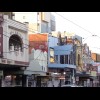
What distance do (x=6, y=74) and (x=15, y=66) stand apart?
214 cm

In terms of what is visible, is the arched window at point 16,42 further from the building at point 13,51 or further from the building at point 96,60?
the building at point 96,60

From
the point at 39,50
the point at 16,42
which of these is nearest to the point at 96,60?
the point at 39,50

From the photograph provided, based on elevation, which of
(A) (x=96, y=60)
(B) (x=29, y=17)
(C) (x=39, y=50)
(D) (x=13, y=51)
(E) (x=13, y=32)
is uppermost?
(B) (x=29, y=17)

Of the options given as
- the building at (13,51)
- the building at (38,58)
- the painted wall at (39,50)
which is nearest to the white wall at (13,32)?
the building at (13,51)

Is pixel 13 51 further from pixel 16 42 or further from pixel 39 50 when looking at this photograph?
pixel 39 50

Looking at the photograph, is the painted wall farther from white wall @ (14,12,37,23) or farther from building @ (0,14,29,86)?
white wall @ (14,12,37,23)

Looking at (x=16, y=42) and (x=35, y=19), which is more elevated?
(x=35, y=19)

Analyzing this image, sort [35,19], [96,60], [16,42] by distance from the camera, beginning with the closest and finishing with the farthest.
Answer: [16,42] → [35,19] → [96,60]

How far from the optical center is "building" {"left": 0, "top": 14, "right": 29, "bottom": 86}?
27.9 metres

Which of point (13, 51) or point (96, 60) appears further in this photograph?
point (96, 60)

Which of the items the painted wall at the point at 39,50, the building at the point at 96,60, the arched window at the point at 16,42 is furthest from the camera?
the building at the point at 96,60

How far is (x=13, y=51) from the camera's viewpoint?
97.2 ft

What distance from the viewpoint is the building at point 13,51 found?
27938 mm
